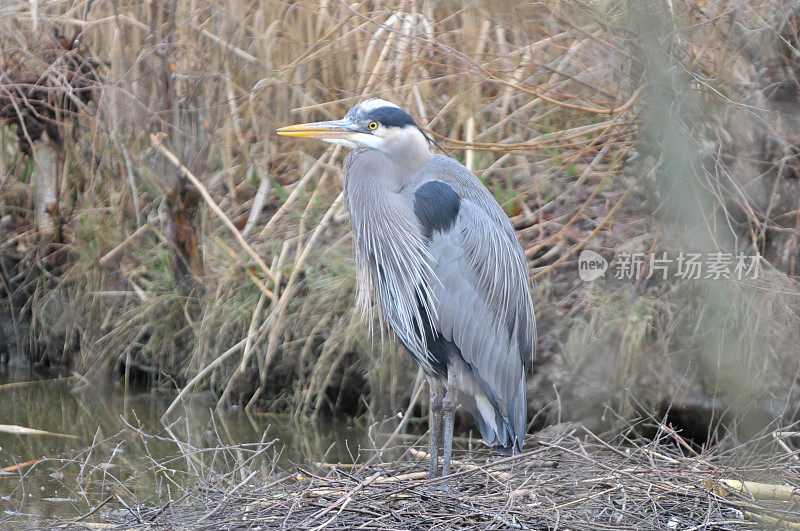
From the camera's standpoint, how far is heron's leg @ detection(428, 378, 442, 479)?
3.14 m

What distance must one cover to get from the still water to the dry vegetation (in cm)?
18

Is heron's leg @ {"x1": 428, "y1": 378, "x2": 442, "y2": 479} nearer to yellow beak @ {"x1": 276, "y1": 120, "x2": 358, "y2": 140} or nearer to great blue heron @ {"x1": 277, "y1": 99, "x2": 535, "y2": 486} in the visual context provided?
great blue heron @ {"x1": 277, "y1": 99, "x2": 535, "y2": 486}

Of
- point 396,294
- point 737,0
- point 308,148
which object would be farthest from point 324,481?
point 308,148

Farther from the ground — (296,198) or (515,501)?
(296,198)

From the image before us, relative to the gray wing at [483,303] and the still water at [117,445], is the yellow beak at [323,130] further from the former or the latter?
the still water at [117,445]

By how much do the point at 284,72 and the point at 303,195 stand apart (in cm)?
79

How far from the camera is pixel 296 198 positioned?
17.5 feet

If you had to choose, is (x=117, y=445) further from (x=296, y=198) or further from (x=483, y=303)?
(x=296, y=198)

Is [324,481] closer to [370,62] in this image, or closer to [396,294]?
[396,294]

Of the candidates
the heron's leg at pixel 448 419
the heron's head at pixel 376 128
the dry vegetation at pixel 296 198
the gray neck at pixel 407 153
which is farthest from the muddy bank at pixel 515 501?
the heron's head at pixel 376 128

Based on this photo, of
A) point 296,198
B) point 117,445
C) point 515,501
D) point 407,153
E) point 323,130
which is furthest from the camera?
point 296,198

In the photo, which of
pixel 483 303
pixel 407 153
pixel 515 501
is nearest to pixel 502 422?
pixel 483 303

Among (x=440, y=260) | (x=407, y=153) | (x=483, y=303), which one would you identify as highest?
(x=407, y=153)

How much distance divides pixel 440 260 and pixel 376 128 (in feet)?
1.76
